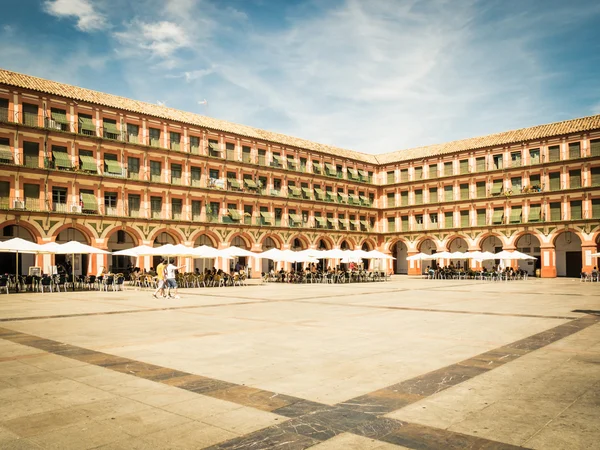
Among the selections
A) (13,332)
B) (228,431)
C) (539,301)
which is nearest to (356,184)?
(539,301)

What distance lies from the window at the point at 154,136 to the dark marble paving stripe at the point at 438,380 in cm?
3519

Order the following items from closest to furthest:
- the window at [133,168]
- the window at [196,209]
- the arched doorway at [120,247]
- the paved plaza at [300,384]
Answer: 1. the paved plaza at [300,384]
2. the window at [133,168]
3. the arched doorway at [120,247]
4. the window at [196,209]

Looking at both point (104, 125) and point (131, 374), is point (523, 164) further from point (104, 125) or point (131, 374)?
point (131, 374)

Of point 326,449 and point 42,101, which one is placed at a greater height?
point 42,101

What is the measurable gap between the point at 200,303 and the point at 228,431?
13.8 m

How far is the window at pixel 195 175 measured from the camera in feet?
139

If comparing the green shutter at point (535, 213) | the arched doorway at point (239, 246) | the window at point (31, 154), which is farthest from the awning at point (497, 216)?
the window at point (31, 154)

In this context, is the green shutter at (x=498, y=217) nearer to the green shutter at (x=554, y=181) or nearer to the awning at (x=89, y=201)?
the green shutter at (x=554, y=181)

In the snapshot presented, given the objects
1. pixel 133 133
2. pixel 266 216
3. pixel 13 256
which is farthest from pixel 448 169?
pixel 13 256

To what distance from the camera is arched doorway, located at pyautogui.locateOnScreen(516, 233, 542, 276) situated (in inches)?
1927

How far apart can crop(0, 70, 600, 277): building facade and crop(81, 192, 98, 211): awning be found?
80mm

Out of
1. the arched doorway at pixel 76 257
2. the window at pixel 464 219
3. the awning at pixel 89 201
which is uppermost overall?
the awning at pixel 89 201

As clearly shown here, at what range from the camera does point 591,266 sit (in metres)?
43.6

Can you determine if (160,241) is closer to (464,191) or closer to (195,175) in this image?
(195,175)
